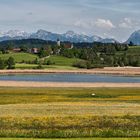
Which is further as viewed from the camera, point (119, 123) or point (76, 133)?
point (119, 123)

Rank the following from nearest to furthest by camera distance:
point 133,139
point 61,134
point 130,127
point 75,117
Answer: point 133,139 < point 61,134 < point 130,127 < point 75,117

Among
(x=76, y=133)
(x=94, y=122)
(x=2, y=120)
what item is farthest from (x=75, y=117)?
(x=76, y=133)

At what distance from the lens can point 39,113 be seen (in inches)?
1543

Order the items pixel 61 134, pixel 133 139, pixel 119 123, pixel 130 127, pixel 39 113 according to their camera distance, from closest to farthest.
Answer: pixel 133 139
pixel 61 134
pixel 130 127
pixel 119 123
pixel 39 113

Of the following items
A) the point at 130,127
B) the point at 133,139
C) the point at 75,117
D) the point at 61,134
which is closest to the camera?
the point at 133,139

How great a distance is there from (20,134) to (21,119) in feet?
28.5

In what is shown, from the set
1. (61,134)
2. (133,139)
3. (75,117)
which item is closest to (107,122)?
(75,117)

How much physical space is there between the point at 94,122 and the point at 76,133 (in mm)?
7348

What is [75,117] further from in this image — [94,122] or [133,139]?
[133,139]

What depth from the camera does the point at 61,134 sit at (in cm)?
2447

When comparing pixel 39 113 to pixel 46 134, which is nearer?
pixel 46 134

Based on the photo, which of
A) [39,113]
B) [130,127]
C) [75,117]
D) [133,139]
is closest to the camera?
[133,139]

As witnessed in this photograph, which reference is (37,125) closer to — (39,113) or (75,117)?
(75,117)

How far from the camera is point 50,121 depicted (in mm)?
32688
